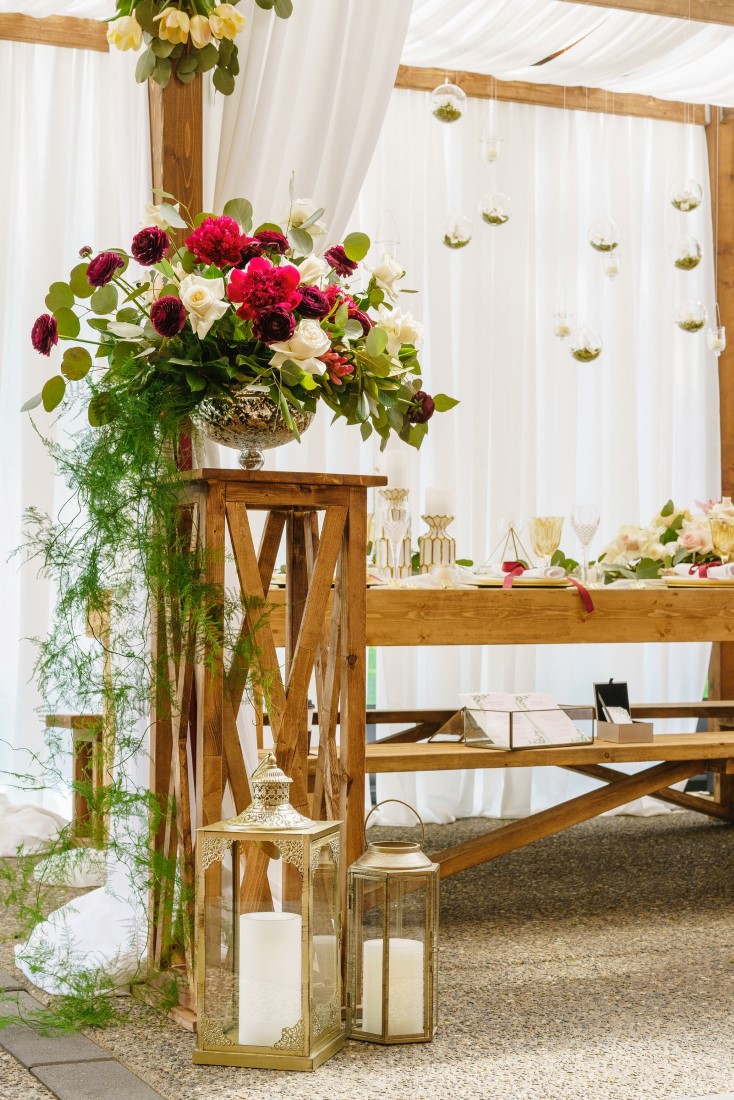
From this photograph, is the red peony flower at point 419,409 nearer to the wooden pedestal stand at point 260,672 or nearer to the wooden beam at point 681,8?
the wooden pedestal stand at point 260,672

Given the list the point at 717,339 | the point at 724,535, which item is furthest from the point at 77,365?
the point at 717,339

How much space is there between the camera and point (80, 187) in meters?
4.19

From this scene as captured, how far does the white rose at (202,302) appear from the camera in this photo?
2.08m

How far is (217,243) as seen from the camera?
7.03ft

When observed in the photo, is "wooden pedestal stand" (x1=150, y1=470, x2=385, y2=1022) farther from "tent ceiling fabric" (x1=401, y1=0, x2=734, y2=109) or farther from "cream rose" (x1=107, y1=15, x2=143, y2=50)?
"tent ceiling fabric" (x1=401, y1=0, x2=734, y2=109)

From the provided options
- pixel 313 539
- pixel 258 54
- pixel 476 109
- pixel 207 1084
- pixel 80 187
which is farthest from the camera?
pixel 476 109

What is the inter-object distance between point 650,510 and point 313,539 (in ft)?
9.43

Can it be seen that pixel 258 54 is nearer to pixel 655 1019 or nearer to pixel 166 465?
pixel 166 465

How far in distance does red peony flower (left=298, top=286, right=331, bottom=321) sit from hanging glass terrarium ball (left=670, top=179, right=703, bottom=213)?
95.9 inches

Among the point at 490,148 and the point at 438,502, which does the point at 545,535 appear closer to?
the point at 438,502

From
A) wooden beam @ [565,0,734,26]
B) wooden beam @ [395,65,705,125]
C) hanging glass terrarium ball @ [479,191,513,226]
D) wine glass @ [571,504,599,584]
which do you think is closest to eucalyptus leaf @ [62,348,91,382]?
wine glass @ [571,504,599,584]

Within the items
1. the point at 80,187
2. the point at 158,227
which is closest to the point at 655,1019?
the point at 158,227

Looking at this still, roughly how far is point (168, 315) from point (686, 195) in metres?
2.66

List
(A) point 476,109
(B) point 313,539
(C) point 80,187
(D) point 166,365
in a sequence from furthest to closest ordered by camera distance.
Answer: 1. (A) point 476,109
2. (C) point 80,187
3. (B) point 313,539
4. (D) point 166,365
